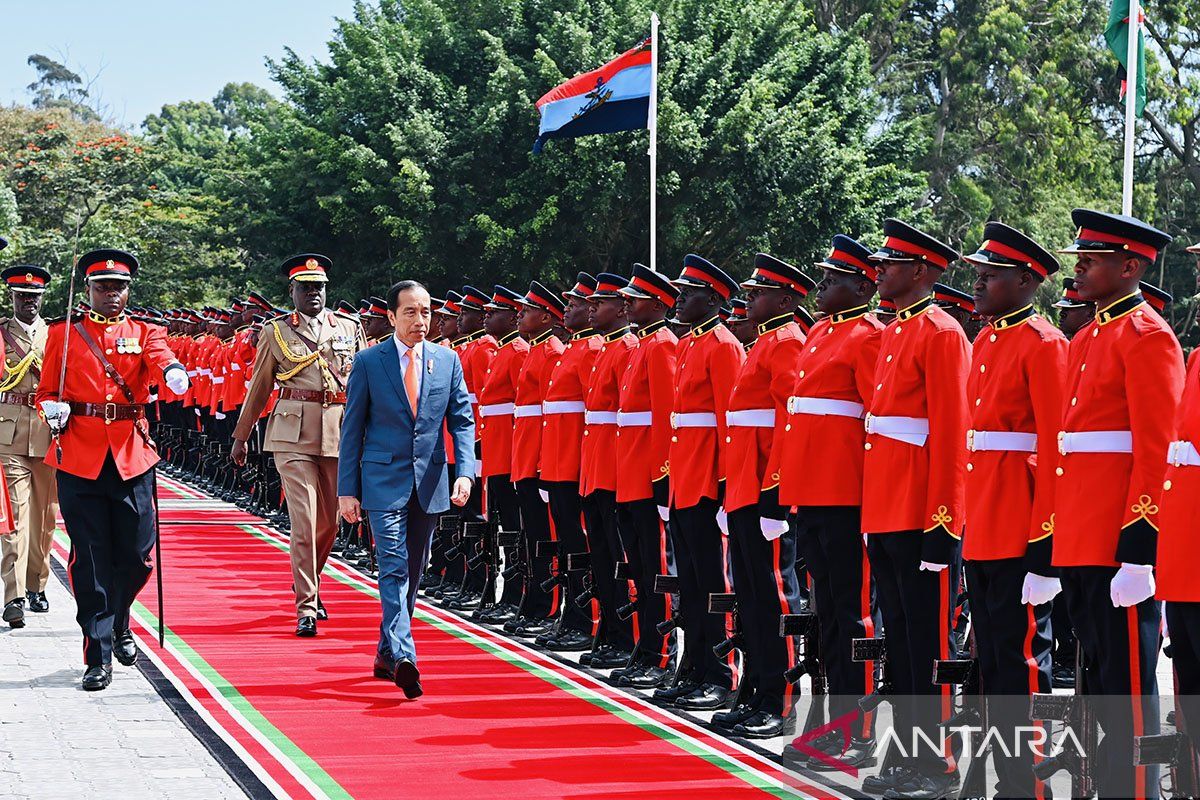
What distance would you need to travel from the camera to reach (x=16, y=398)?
12.4 m

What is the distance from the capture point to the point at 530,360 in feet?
38.4

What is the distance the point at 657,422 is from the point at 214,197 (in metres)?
36.7

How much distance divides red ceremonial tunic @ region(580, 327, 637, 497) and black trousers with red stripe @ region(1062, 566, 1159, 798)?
4.40m

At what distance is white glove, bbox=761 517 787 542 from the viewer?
815 centimetres

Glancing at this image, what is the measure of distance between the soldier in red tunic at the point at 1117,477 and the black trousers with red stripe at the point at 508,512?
6.59 metres

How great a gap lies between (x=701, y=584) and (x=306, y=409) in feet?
13.5

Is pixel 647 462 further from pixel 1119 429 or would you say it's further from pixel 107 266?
pixel 1119 429

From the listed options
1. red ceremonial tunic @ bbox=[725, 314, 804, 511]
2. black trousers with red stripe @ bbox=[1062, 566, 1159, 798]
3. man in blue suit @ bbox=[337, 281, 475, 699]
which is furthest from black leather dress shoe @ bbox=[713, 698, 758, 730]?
black trousers with red stripe @ bbox=[1062, 566, 1159, 798]

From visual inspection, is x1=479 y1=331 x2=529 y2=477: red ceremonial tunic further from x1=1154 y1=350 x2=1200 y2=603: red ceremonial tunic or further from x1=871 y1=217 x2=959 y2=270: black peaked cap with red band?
x1=1154 y1=350 x2=1200 y2=603: red ceremonial tunic

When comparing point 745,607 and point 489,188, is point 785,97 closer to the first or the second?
point 489,188

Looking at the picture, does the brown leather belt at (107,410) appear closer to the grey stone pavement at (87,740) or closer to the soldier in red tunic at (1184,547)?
the grey stone pavement at (87,740)

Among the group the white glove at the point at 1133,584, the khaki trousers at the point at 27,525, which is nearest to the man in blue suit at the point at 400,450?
the khaki trousers at the point at 27,525

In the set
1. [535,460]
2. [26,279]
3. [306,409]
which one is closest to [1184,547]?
[535,460]

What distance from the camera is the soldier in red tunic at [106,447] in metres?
9.70
